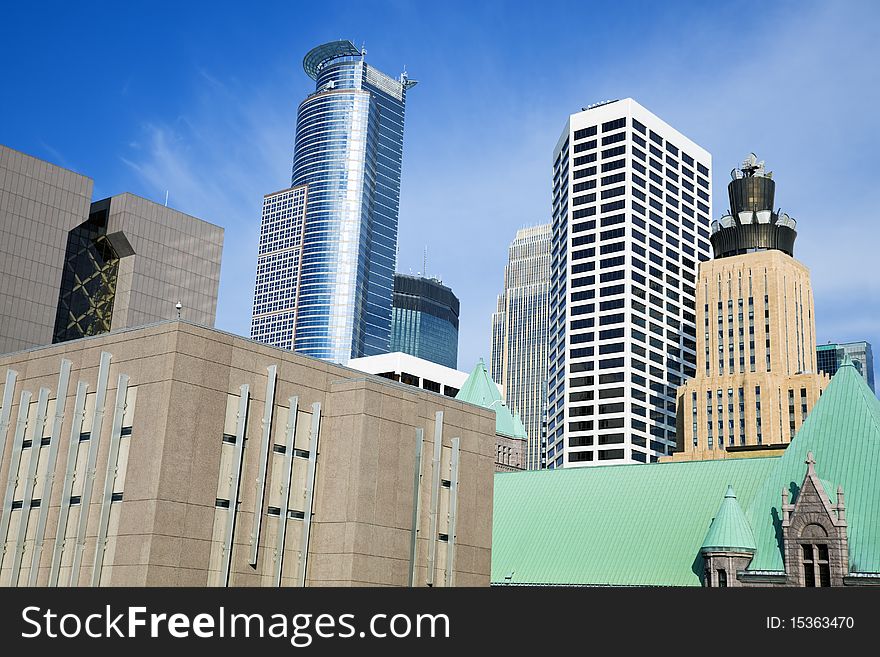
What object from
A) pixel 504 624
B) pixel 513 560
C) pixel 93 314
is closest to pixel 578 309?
pixel 93 314

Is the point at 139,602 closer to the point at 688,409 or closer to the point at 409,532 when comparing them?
the point at 409,532

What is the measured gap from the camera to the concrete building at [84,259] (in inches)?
4641

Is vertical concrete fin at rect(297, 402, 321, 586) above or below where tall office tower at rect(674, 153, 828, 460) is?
below

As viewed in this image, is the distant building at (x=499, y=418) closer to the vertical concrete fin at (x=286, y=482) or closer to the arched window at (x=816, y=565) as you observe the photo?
the arched window at (x=816, y=565)

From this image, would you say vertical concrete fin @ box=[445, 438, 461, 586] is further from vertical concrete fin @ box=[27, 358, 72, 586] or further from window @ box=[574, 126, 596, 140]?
window @ box=[574, 126, 596, 140]

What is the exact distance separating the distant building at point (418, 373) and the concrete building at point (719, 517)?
80464 millimetres

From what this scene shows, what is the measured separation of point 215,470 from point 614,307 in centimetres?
15083

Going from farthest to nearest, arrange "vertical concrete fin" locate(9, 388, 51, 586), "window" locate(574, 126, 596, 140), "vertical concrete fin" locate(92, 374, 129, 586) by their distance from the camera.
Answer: "window" locate(574, 126, 596, 140) < "vertical concrete fin" locate(9, 388, 51, 586) < "vertical concrete fin" locate(92, 374, 129, 586)

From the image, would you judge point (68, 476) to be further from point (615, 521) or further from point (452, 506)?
point (615, 521)

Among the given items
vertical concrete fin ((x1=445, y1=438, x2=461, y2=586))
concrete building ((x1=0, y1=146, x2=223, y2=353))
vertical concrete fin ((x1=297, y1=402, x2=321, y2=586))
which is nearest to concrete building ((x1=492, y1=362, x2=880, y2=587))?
vertical concrete fin ((x1=445, y1=438, x2=461, y2=586))

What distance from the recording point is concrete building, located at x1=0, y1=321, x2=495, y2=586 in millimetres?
43000

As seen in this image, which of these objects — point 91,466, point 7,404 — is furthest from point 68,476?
point 7,404

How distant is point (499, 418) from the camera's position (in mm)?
119688

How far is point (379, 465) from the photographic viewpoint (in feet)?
160
